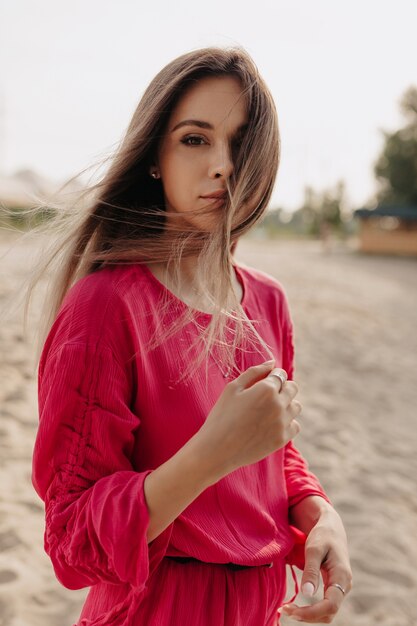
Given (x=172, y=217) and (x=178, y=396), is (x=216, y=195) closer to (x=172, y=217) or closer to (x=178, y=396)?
(x=172, y=217)

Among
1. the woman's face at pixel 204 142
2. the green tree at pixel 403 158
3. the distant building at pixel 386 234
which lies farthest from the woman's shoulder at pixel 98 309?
the green tree at pixel 403 158

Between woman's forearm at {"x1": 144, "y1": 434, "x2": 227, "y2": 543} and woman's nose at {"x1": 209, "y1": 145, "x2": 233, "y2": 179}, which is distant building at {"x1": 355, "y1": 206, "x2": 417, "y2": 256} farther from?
woman's forearm at {"x1": 144, "y1": 434, "x2": 227, "y2": 543}

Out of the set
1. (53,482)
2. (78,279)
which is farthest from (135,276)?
(53,482)

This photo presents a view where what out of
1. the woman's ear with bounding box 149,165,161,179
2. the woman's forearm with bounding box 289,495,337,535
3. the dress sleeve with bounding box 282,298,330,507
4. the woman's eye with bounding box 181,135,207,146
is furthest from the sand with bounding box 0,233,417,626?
the woman's forearm with bounding box 289,495,337,535

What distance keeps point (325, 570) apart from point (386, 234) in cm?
2658

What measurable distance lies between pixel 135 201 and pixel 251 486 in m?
0.64

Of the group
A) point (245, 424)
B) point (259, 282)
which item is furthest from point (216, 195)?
point (245, 424)

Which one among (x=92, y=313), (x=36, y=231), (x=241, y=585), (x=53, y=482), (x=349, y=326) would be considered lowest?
(x=349, y=326)

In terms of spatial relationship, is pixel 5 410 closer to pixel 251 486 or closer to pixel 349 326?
pixel 251 486

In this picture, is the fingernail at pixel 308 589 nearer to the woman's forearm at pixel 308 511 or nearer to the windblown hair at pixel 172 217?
the woman's forearm at pixel 308 511

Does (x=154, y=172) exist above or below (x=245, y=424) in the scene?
above

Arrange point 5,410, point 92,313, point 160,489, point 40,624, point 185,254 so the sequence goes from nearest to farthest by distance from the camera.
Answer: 1. point 160,489
2. point 92,313
3. point 185,254
4. point 40,624
5. point 5,410

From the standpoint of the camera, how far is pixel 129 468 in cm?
101

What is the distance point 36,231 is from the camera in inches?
51.4
